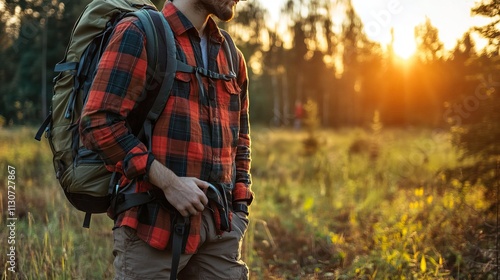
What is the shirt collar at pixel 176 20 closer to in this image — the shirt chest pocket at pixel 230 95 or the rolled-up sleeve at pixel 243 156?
the shirt chest pocket at pixel 230 95

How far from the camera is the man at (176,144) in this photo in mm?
2062

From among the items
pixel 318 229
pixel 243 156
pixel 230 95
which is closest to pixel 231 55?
pixel 230 95

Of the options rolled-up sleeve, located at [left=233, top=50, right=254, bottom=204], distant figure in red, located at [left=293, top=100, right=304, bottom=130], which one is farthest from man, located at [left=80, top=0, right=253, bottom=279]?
distant figure in red, located at [left=293, top=100, right=304, bottom=130]

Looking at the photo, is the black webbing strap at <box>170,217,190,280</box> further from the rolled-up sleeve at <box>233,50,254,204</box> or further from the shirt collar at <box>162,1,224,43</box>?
the shirt collar at <box>162,1,224,43</box>

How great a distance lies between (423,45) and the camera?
645 cm

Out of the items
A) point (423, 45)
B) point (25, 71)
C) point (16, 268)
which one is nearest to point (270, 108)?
point (25, 71)

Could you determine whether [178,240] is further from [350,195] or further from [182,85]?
[350,195]

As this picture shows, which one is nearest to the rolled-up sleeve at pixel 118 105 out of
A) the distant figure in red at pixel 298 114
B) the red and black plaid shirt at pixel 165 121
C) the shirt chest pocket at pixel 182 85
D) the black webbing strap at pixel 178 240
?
the red and black plaid shirt at pixel 165 121

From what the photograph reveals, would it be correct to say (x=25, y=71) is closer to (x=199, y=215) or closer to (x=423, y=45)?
(x=423, y=45)

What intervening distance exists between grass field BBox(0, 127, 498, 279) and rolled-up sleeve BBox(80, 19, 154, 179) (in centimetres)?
169

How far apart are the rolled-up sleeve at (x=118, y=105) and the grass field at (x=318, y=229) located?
1689mm

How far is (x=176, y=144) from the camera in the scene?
7.26ft

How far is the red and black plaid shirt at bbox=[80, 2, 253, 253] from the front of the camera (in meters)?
2.05

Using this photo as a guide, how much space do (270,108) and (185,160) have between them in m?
41.0
